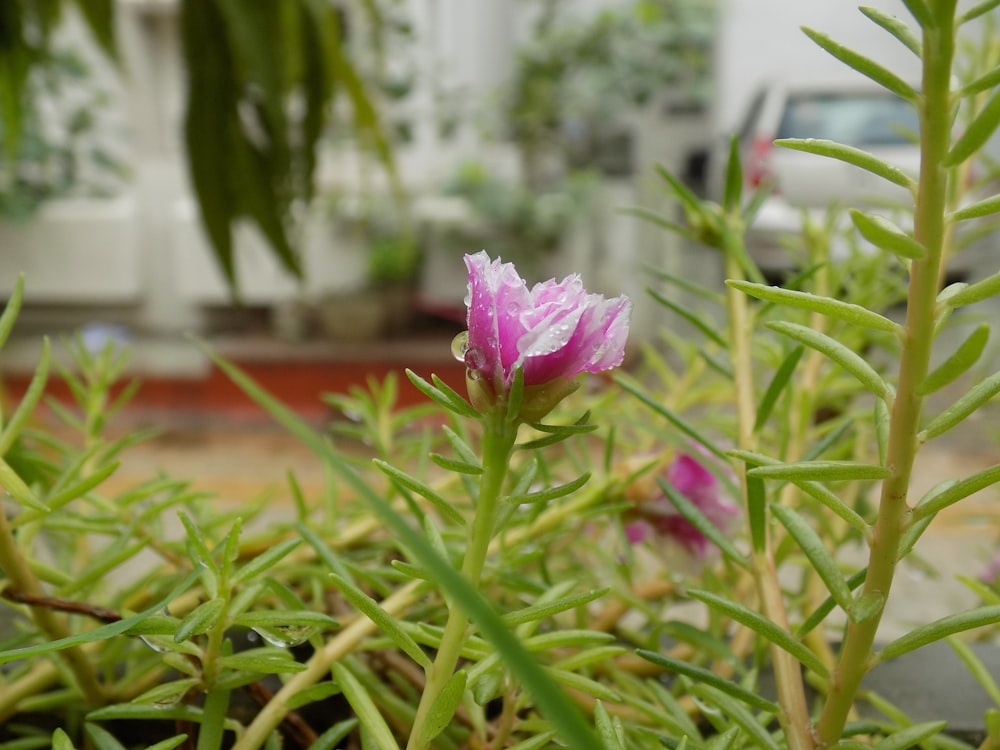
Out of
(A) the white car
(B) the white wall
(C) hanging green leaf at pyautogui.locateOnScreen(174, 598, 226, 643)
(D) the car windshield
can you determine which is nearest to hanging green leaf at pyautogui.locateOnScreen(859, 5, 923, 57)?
(C) hanging green leaf at pyautogui.locateOnScreen(174, 598, 226, 643)

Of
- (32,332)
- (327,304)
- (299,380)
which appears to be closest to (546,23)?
(327,304)

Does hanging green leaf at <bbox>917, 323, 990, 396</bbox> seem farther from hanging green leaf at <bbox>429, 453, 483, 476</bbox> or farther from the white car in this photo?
the white car

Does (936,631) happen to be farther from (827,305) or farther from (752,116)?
(752,116)

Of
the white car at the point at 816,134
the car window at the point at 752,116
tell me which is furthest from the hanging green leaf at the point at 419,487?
the car window at the point at 752,116

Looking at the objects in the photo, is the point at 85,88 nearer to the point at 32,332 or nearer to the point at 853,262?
the point at 32,332

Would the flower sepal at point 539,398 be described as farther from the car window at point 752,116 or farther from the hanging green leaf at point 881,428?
the car window at point 752,116

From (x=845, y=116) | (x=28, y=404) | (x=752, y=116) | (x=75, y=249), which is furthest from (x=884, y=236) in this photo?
(x=75, y=249)
